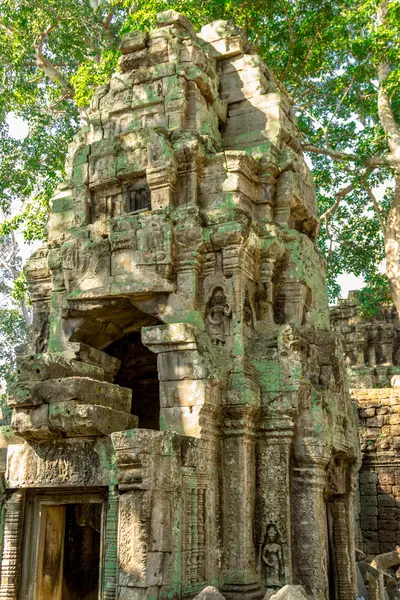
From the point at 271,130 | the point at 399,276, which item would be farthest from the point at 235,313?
the point at 399,276

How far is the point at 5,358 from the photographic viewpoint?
28.2 m

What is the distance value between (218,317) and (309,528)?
8.10 feet

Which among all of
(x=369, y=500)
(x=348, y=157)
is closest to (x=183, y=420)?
(x=369, y=500)

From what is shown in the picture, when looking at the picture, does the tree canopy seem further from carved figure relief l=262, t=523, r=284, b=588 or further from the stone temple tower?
carved figure relief l=262, t=523, r=284, b=588

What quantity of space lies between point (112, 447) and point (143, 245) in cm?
253

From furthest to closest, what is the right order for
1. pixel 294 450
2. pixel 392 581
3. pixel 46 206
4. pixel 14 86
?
1. pixel 14 86
2. pixel 46 206
3. pixel 392 581
4. pixel 294 450

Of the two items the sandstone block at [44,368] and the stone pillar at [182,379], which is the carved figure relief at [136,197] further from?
the sandstone block at [44,368]

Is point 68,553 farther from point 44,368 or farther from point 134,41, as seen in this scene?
point 134,41

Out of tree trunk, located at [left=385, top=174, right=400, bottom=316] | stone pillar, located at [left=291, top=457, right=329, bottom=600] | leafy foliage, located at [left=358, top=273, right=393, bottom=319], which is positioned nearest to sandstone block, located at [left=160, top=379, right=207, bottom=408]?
stone pillar, located at [left=291, top=457, right=329, bottom=600]

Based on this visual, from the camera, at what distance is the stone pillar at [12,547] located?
627cm

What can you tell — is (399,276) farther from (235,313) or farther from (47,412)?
(47,412)

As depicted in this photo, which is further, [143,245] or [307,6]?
[307,6]

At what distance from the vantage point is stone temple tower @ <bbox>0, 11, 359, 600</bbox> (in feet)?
20.1

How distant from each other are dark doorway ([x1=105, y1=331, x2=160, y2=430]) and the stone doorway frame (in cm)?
364
